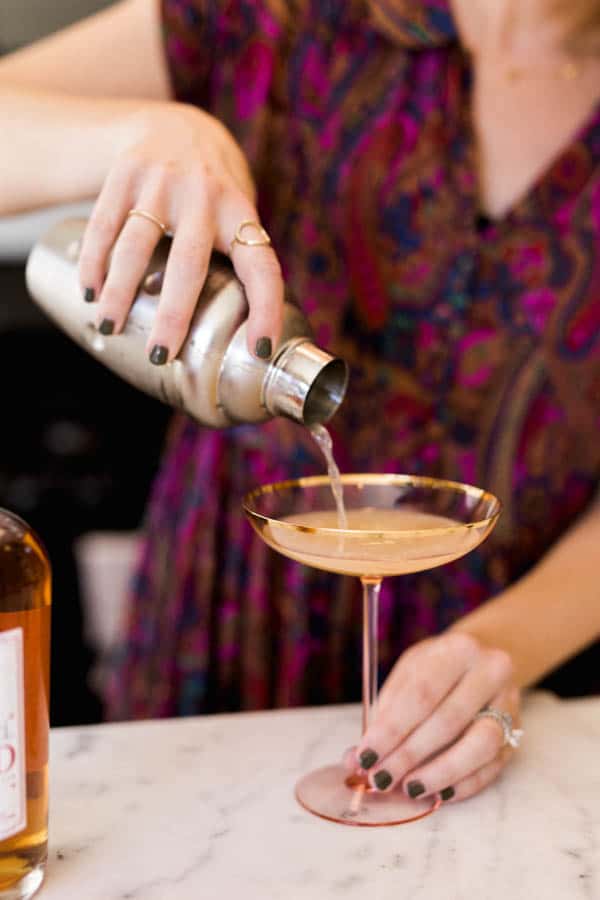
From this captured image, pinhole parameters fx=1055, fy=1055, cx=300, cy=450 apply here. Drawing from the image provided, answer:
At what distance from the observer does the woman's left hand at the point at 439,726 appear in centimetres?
85

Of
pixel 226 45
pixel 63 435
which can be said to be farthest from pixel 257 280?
pixel 63 435

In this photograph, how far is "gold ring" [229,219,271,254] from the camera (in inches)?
32.4

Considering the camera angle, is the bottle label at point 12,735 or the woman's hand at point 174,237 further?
the woman's hand at point 174,237

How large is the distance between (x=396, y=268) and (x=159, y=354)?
0.58 m

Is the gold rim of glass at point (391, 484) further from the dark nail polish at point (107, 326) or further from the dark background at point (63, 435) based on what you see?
the dark background at point (63, 435)

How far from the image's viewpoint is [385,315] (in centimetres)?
134

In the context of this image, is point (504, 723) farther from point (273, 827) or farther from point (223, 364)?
point (223, 364)

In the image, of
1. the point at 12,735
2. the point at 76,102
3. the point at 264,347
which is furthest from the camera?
the point at 76,102

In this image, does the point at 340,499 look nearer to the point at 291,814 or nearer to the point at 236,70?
the point at 291,814

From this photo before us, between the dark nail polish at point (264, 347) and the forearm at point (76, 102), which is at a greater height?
the forearm at point (76, 102)

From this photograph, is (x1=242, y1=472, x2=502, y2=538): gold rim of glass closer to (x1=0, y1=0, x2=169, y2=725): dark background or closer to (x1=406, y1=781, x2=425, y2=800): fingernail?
(x1=406, y1=781, x2=425, y2=800): fingernail

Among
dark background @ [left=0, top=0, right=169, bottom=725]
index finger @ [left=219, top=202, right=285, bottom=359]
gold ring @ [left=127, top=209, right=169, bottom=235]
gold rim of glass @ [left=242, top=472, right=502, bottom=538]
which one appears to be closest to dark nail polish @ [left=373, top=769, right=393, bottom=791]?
gold rim of glass @ [left=242, top=472, right=502, bottom=538]

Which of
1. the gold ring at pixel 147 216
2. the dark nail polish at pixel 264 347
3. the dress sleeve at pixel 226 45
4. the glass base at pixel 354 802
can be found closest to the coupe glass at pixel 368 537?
the glass base at pixel 354 802

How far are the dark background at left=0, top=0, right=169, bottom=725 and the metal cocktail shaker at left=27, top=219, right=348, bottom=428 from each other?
1.86 metres
